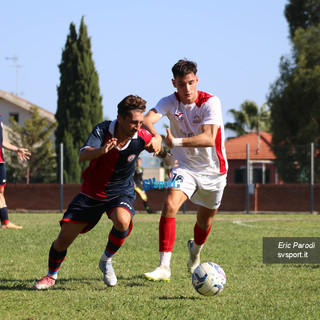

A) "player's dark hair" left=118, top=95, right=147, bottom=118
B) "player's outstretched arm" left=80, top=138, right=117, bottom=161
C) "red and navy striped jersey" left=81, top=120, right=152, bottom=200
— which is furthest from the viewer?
"red and navy striped jersey" left=81, top=120, right=152, bottom=200

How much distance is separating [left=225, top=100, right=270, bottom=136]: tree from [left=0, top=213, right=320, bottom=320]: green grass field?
45.9m

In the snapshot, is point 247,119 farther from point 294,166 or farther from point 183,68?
point 183,68

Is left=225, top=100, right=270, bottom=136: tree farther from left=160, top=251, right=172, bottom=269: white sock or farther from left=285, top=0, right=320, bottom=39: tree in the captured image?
left=160, top=251, right=172, bottom=269: white sock

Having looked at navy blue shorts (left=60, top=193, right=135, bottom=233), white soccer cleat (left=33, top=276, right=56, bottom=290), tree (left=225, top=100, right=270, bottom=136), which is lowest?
white soccer cleat (left=33, top=276, right=56, bottom=290)

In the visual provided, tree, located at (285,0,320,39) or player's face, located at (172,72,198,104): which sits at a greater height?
tree, located at (285,0,320,39)

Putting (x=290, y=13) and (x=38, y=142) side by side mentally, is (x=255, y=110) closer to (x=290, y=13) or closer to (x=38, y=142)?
(x=290, y=13)

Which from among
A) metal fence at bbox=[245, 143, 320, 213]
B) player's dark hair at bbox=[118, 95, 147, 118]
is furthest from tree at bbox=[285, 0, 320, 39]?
player's dark hair at bbox=[118, 95, 147, 118]

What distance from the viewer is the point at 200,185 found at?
647 centimetres

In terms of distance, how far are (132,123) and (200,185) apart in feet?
4.35

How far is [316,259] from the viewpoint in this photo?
7.76 metres

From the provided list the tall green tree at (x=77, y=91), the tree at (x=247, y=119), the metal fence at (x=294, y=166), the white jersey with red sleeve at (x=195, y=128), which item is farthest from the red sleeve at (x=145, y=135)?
the tree at (x=247, y=119)

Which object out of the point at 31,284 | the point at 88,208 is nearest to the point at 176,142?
the point at 88,208

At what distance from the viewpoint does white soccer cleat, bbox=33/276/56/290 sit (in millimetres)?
5730

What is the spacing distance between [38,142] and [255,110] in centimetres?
2357
